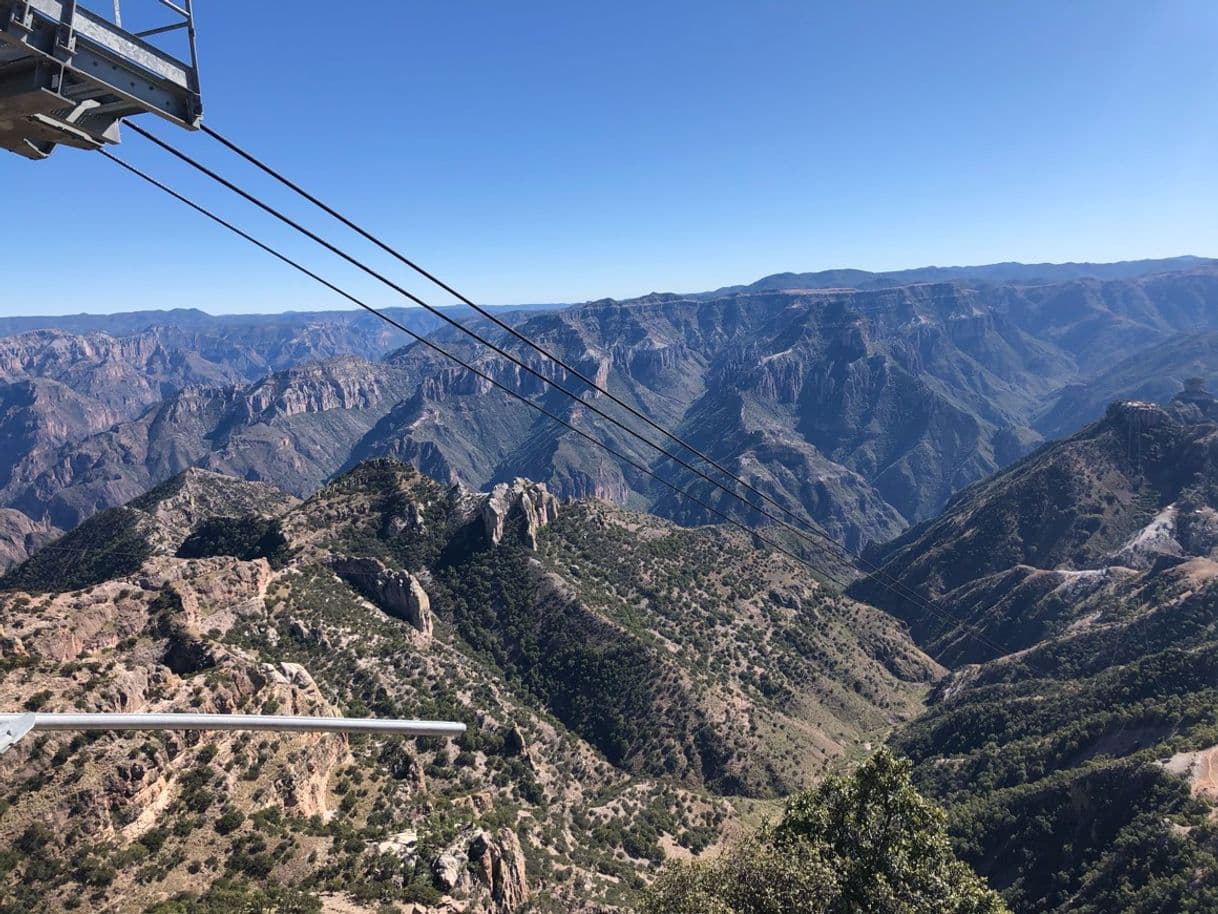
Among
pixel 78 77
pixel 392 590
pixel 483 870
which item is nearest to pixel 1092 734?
pixel 483 870

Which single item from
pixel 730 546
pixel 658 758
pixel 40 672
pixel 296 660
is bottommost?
pixel 658 758

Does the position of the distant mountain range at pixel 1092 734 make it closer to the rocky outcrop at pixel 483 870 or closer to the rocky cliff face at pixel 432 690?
the rocky cliff face at pixel 432 690

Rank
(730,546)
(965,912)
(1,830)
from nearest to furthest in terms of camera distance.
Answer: (965,912) < (1,830) < (730,546)

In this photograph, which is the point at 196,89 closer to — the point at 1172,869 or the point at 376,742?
the point at 376,742

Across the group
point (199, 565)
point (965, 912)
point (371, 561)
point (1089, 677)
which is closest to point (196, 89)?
point (965, 912)

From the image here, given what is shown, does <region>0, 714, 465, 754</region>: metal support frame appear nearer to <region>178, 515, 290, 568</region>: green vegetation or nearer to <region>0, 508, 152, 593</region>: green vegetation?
<region>178, 515, 290, 568</region>: green vegetation

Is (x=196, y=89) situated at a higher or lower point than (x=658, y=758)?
higher

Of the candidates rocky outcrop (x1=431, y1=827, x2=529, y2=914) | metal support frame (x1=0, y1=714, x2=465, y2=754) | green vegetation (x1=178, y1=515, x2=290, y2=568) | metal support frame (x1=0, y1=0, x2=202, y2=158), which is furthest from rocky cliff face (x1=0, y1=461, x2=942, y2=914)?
metal support frame (x1=0, y1=0, x2=202, y2=158)
